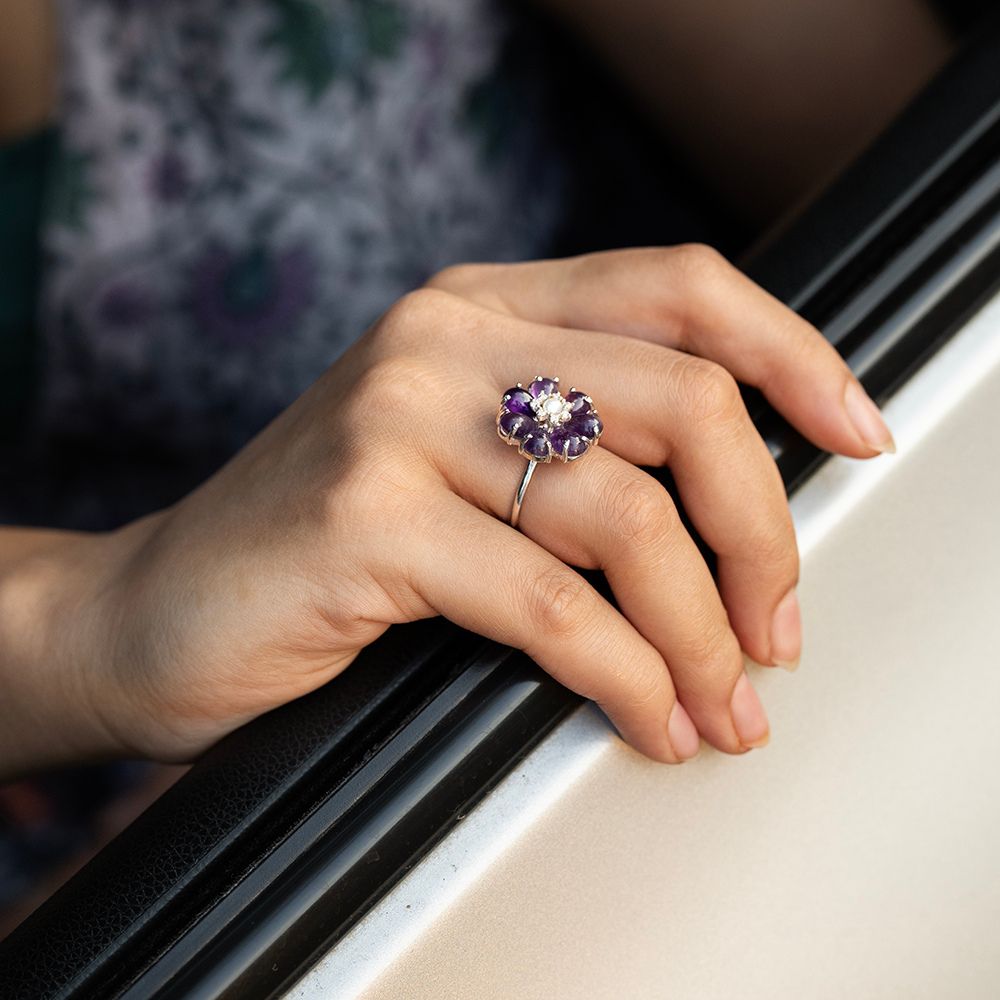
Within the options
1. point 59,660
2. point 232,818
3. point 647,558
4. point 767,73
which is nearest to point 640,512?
point 647,558

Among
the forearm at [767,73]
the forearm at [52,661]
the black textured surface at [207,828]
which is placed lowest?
the forearm at [52,661]

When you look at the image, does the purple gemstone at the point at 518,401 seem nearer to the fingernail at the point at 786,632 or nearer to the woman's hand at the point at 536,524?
the woman's hand at the point at 536,524

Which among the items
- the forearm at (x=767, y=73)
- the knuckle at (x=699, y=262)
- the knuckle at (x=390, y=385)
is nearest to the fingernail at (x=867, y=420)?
the knuckle at (x=699, y=262)

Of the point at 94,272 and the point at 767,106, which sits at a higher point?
the point at 767,106

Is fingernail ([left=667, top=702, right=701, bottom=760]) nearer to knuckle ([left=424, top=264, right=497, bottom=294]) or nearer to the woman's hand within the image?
the woman's hand

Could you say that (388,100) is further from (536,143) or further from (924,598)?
(924,598)

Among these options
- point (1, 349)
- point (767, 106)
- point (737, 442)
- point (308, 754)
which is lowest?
point (1, 349)

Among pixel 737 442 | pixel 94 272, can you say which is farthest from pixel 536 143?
pixel 737 442
